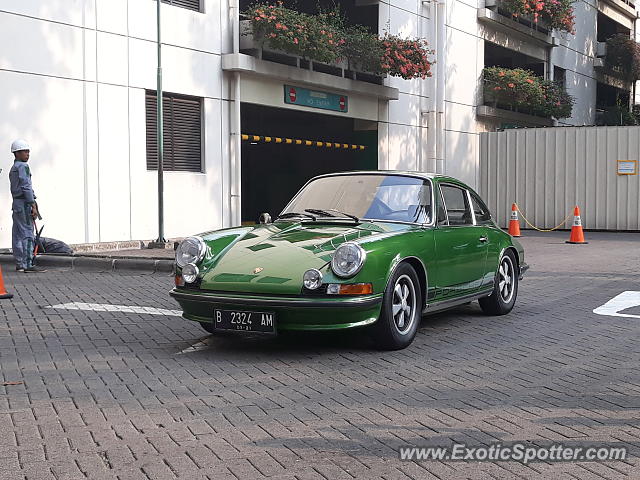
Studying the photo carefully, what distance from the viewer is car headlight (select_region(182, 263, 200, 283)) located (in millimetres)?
6566

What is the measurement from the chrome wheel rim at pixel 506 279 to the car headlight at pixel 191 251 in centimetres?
327

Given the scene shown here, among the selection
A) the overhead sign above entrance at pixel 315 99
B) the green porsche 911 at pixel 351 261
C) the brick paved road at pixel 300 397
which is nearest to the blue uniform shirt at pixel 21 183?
the brick paved road at pixel 300 397

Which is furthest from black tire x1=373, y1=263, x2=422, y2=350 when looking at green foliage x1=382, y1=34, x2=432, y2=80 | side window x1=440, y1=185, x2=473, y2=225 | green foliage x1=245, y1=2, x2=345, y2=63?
green foliage x1=382, y1=34, x2=432, y2=80

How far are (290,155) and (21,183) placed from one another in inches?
581

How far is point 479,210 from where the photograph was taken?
847cm

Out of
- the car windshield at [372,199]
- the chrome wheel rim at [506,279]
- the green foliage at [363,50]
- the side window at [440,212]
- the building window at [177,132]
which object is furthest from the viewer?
the green foliage at [363,50]

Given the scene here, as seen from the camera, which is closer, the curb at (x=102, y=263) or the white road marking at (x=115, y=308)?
the white road marking at (x=115, y=308)

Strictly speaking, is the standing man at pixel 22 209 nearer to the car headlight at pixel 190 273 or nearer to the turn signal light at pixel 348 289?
the car headlight at pixel 190 273

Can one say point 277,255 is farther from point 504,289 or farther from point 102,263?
point 102,263

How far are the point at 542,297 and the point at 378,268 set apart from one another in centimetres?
440

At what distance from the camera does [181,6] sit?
58.8ft

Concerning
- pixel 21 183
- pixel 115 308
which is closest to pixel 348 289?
pixel 115 308

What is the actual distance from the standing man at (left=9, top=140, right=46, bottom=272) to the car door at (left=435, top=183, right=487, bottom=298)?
21.6 feet

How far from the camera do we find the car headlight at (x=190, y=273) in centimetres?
657
